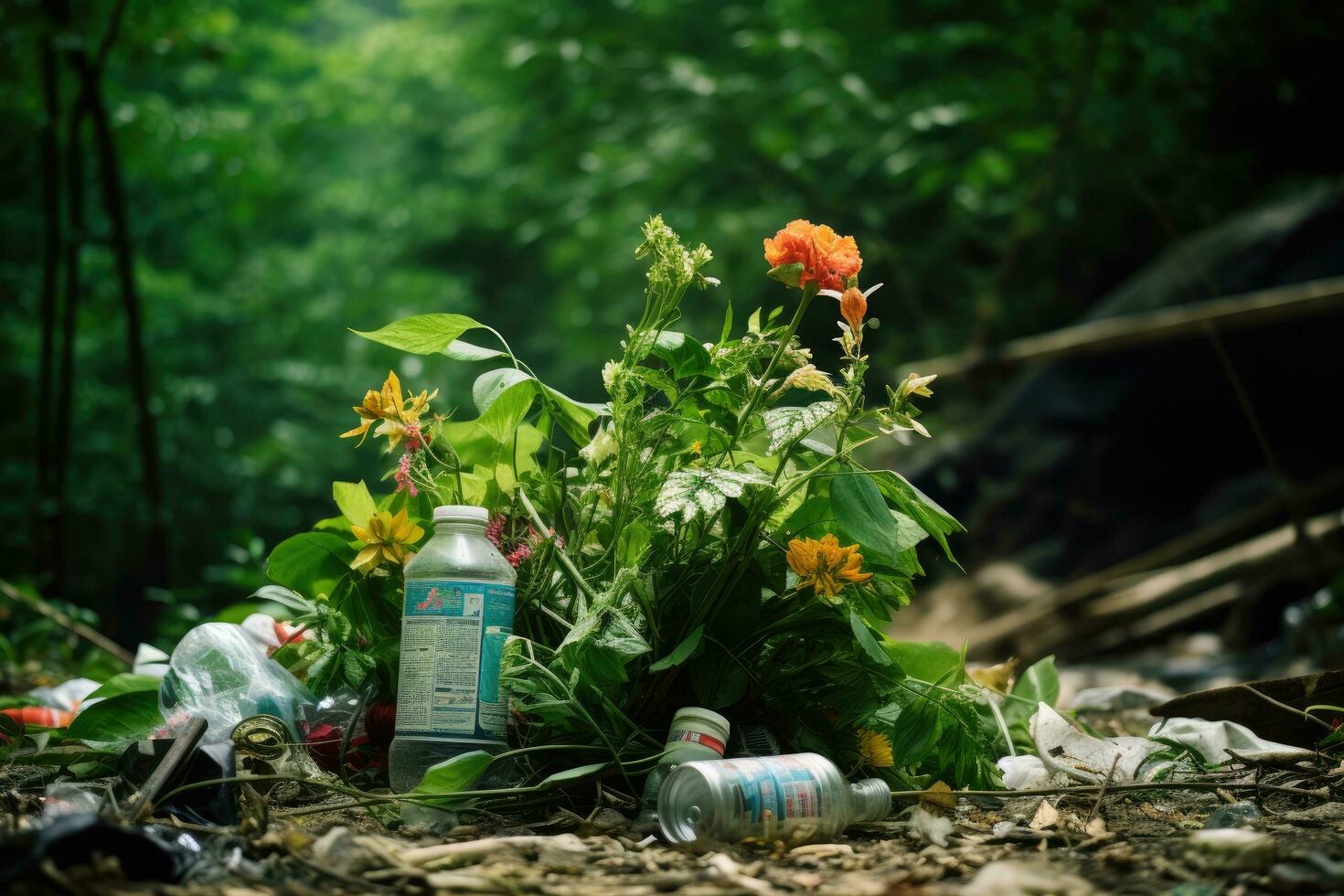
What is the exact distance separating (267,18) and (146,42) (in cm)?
741

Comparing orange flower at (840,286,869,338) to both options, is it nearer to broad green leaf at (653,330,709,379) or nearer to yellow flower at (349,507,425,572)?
broad green leaf at (653,330,709,379)

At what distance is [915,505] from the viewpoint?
163 cm

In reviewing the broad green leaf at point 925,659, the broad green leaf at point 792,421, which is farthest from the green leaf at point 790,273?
the broad green leaf at point 925,659

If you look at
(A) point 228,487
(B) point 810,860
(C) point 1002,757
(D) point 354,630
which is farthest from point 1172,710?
(A) point 228,487

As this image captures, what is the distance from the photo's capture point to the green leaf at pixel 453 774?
1440 millimetres

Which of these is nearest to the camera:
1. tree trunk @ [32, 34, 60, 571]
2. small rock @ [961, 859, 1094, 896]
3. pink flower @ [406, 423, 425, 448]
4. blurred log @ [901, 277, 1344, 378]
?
small rock @ [961, 859, 1094, 896]

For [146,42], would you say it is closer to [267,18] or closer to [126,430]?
[126,430]

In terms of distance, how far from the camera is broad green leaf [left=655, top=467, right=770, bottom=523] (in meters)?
1.44

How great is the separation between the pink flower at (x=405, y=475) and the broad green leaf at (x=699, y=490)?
1.32ft

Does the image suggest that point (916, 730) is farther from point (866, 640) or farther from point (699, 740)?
point (699, 740)

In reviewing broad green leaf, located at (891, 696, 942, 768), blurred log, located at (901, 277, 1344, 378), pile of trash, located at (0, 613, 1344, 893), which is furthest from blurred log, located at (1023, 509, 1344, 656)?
broad green leaf, located at (891, 696, 942, 768)

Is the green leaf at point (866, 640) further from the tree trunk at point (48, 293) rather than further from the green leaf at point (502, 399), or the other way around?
the tree trunk at point (48, 293)

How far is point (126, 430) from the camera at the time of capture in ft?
28.2

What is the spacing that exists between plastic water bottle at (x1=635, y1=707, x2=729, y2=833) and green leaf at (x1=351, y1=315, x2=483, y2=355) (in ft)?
2.19
